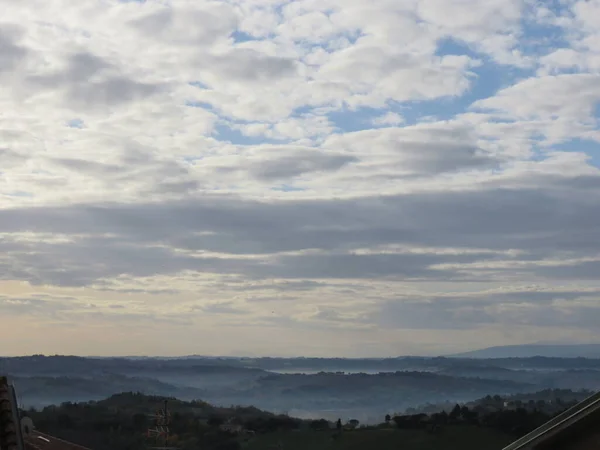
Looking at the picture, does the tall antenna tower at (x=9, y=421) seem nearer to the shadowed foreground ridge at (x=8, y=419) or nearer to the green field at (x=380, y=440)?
the shadowed foreground ridge at (x=8, y=419)

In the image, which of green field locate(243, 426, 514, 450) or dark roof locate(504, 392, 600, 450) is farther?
green field locate(243, 426, 514, 450)

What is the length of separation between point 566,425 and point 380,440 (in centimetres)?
11829

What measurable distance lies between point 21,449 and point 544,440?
52.5 ft

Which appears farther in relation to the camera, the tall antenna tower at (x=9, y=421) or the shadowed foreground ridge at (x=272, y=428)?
the shadowed foreground ridge at (x=272, y=428)

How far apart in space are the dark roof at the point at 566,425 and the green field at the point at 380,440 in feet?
309

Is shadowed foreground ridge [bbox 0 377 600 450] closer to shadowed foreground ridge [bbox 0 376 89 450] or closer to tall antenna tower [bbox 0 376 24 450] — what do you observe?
shadowed foreground ridge [bbox 0 376 89 450]

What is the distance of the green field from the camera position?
108750mm

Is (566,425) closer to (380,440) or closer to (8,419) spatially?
(8,419)

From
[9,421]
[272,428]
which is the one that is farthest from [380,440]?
[9,421]

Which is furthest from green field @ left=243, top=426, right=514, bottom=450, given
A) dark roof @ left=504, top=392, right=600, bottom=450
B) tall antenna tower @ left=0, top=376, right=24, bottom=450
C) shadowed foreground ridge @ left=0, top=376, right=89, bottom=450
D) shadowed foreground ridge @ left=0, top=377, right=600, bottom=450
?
dark roof @ left=504, top=392, right=600, bottom=450

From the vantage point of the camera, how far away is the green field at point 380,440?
109 m

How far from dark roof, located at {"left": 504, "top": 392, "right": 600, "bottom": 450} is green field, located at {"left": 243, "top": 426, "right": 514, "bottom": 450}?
94.3m

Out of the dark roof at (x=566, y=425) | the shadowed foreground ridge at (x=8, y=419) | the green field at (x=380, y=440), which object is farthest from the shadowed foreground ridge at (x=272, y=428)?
the dark roof at (x=566, y=425)

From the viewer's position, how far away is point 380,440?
124500 mm
